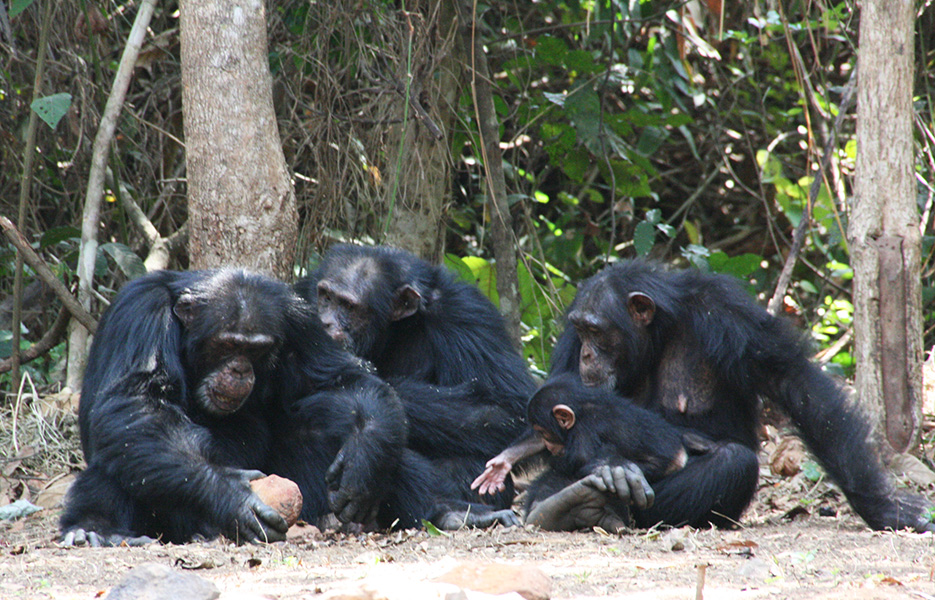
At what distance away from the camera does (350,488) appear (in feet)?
13.7

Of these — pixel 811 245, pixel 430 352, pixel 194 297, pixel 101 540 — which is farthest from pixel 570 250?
pixel 101 540

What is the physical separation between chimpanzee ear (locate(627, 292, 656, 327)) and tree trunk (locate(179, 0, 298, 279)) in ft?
5.72

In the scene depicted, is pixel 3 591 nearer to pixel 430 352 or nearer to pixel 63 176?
pixel 430 352

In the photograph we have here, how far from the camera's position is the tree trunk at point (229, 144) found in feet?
15.8

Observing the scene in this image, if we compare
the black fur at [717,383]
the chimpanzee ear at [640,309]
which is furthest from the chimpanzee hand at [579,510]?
the chimpanzee ear at [640,309]

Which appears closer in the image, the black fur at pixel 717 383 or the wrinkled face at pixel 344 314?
the black fur at pixel 717 383

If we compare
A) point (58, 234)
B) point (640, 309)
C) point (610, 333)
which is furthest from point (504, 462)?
point (58, 234)

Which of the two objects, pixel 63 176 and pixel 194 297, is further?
pixel 63 176

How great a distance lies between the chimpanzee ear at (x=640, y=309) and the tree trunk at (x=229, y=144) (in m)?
1.74

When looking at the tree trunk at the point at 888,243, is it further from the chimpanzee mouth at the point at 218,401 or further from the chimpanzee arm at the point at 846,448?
the chimpanzee mouth at the point at 218,401

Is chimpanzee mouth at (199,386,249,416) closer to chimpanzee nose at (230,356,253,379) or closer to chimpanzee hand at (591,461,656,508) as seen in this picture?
chimpanzee nose at (230,356,253,379)

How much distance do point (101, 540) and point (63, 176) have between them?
406 cm

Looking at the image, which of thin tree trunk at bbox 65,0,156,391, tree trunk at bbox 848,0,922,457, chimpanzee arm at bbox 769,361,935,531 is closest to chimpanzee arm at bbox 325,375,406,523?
chimpanzee arm at bbox 769,361,935,531

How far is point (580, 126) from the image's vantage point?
281 inches
